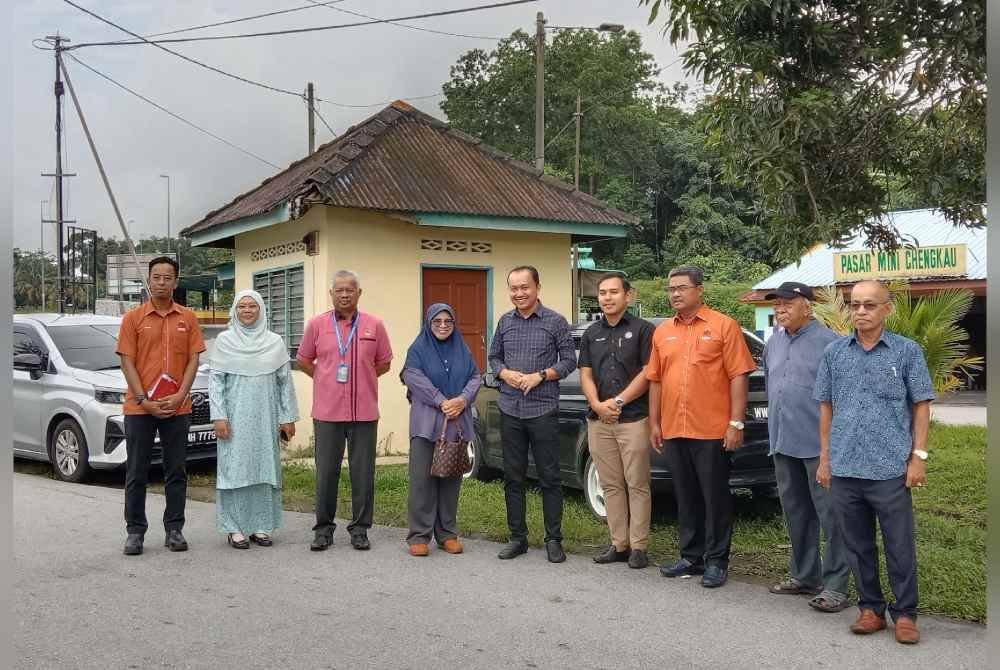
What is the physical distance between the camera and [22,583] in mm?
5918

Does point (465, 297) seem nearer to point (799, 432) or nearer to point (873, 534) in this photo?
point (799, 432)

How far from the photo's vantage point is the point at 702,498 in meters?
6.25

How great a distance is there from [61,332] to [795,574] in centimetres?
907

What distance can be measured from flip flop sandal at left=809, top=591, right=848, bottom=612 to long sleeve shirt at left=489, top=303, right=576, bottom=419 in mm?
2218

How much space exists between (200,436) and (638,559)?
5.85m

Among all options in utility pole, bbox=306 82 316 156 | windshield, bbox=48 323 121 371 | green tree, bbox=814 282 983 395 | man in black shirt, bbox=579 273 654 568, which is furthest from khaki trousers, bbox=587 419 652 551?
utility pole, bbox=306 82 316 156

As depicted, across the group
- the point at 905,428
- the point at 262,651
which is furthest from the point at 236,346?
the point at 905,428

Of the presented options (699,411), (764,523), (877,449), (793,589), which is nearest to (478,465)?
(764,523)

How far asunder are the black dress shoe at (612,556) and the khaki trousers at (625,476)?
31mm

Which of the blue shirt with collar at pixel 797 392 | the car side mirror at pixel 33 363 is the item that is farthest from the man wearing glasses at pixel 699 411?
the car side mirror at pixel 33 363

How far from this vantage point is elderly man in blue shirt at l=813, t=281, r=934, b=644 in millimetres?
4773

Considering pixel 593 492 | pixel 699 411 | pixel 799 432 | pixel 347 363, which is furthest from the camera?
pixel 593 492

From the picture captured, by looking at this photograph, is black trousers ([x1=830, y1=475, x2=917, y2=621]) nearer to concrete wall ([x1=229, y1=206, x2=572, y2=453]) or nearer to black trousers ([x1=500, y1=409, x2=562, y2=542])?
black trousers ([x1=500, y1=409, x2=562, y2=542])

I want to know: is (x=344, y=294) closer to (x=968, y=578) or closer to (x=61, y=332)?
(x=968, y=578)
